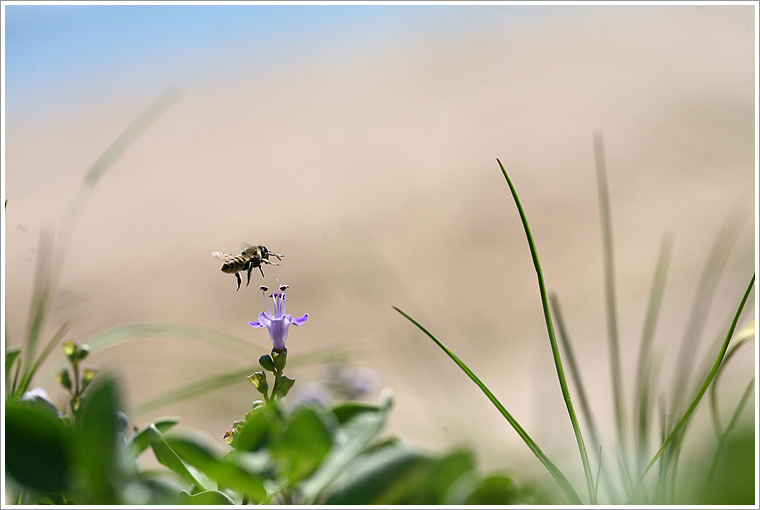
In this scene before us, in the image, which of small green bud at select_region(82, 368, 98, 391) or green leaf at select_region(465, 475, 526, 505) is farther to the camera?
small green bud at select_region(82, 368, 98, 391)

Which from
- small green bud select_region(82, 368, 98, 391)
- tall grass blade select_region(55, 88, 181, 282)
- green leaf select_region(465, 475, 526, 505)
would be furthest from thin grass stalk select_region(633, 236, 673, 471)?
tall grass blade select_region(55, 88, 181, 282)

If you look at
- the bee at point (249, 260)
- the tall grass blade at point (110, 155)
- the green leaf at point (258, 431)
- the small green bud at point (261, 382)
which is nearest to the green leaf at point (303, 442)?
the green leaf at point (258, 431)

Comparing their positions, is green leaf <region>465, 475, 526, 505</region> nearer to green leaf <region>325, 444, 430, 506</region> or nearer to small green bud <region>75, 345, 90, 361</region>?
green leaf <region>325, 444, 430, 506</region>

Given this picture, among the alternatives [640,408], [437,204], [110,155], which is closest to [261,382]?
[640,408]

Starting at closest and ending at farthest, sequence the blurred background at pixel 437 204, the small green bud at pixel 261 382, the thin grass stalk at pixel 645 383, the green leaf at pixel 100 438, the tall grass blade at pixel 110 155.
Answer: the green leaf at pixel 100 438 → the small green bud at pixel 261 382 → the thin grass stalk at pixel 645 383 → the tall grass blade at pixel 110 155 → the blurred background at pixel 437 204

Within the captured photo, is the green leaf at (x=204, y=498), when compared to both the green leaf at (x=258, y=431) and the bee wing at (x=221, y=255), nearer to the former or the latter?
the green leaf at (x=258, y=431)

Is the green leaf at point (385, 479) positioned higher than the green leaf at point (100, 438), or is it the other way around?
the green leaf at point (100, 438)
